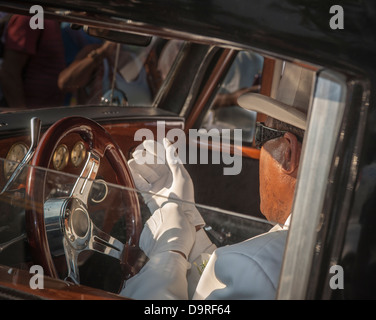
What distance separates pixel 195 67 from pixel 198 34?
2081 mm

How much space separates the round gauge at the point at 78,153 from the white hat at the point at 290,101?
0.55m

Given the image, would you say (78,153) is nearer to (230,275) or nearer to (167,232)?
(167,232)

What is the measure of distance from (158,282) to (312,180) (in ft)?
1.39

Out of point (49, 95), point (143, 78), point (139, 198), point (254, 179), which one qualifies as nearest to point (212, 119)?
point (254, 179)

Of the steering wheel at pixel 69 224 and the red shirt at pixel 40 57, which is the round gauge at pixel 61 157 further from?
the red shirt at pixel 40 57

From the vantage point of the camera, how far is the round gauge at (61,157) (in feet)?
5.63

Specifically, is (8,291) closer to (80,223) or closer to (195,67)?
(80,223)

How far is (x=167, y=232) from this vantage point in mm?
1416

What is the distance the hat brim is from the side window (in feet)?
4.53

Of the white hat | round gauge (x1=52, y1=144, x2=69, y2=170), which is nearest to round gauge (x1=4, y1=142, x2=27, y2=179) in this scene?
round gauge (x1=52, y1=144, x2=69, y2=170)

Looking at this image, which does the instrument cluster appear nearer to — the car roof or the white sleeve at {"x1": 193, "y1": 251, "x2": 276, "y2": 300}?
the white sleeve at {"x1": 193, "y1": 251, "x2": 276, "y2": 300}

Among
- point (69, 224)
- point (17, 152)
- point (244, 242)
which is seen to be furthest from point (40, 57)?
point (244, 242)

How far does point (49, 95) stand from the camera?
13.0 feet

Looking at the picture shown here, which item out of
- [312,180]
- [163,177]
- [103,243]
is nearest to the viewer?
[312,180]
